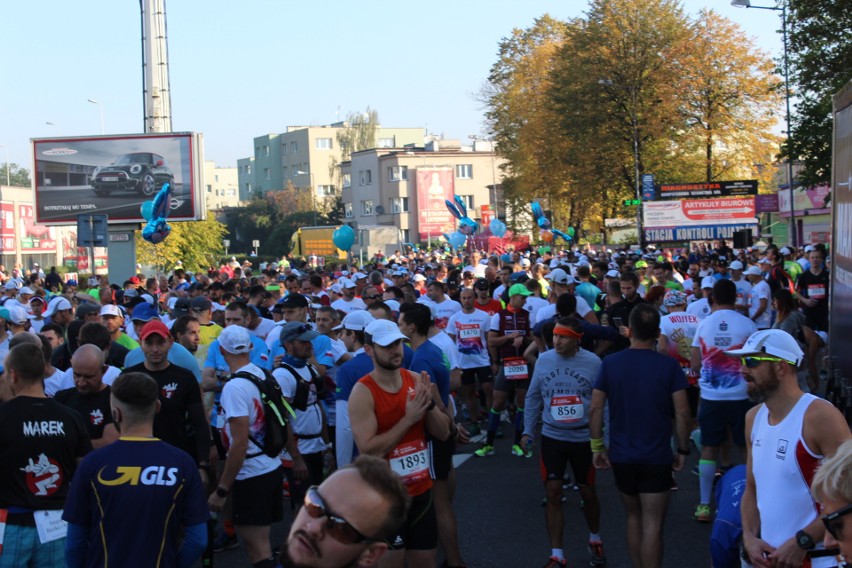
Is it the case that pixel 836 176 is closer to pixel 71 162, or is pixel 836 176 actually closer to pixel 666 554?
pixel 666 554

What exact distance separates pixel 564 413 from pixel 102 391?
10.5ft

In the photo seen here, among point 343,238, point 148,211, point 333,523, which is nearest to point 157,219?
point 148,211

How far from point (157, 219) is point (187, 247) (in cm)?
2421

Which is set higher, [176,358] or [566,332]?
[566,332]

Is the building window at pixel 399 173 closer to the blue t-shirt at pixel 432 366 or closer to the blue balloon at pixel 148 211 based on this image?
the blue balloon at pixel 148 211

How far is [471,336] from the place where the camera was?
40.3 feet

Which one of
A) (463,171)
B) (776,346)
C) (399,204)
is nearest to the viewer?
(776,346)

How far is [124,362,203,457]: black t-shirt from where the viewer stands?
6699 mm

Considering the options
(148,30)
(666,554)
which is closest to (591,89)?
(148,30)

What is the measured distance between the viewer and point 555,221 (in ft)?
194

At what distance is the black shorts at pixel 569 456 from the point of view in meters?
7.30

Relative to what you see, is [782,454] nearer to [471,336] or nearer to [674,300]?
[674,300]

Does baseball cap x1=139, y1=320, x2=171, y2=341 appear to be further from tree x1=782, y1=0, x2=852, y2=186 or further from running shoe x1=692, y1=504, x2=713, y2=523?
tree x1=782, y1=0, x2=852, y2=186

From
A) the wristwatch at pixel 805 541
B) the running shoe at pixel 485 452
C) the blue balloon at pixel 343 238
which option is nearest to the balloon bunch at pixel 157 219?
the blue balloon at pixel 343 238
